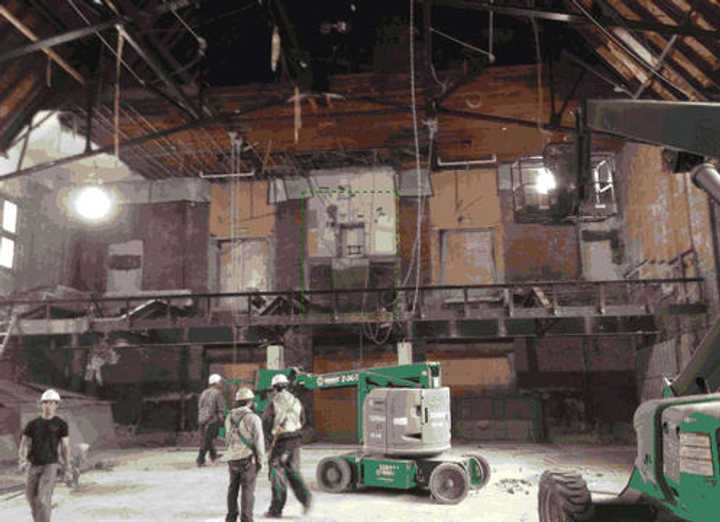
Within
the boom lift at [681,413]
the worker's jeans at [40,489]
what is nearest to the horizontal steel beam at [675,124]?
the boom lift at [681,413]

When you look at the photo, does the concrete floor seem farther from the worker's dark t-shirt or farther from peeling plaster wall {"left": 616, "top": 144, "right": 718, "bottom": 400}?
peeling plaster wall {"left": 616, "top": 144, "right": 718, "bottom": 400}

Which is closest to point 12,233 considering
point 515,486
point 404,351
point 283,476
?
point 404,351

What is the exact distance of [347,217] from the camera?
23328mm

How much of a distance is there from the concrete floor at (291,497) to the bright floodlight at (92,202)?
5.82m

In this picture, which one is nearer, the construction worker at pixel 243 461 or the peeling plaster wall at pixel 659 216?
the construction worker at pixel 243 461

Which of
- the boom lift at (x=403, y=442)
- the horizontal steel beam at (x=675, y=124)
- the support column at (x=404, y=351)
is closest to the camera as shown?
the horizontal steel beam at (x=675, y=124)

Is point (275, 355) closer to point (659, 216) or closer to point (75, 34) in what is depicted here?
point (75, 34)

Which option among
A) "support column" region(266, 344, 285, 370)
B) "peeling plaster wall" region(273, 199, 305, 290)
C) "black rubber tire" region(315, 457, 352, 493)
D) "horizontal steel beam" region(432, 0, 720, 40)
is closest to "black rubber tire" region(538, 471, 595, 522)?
"black rubber tire" region(315, 457, 352, 493)

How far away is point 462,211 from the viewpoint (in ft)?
75.9

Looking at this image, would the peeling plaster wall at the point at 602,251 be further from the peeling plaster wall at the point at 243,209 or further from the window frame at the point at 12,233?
the window frame at the point at 12,233

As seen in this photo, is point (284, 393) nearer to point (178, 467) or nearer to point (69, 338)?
point (178, 467)

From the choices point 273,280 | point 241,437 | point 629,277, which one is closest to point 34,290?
point 273,280

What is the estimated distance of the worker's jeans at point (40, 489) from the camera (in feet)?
25.8

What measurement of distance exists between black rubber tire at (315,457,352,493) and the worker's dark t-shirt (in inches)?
183
